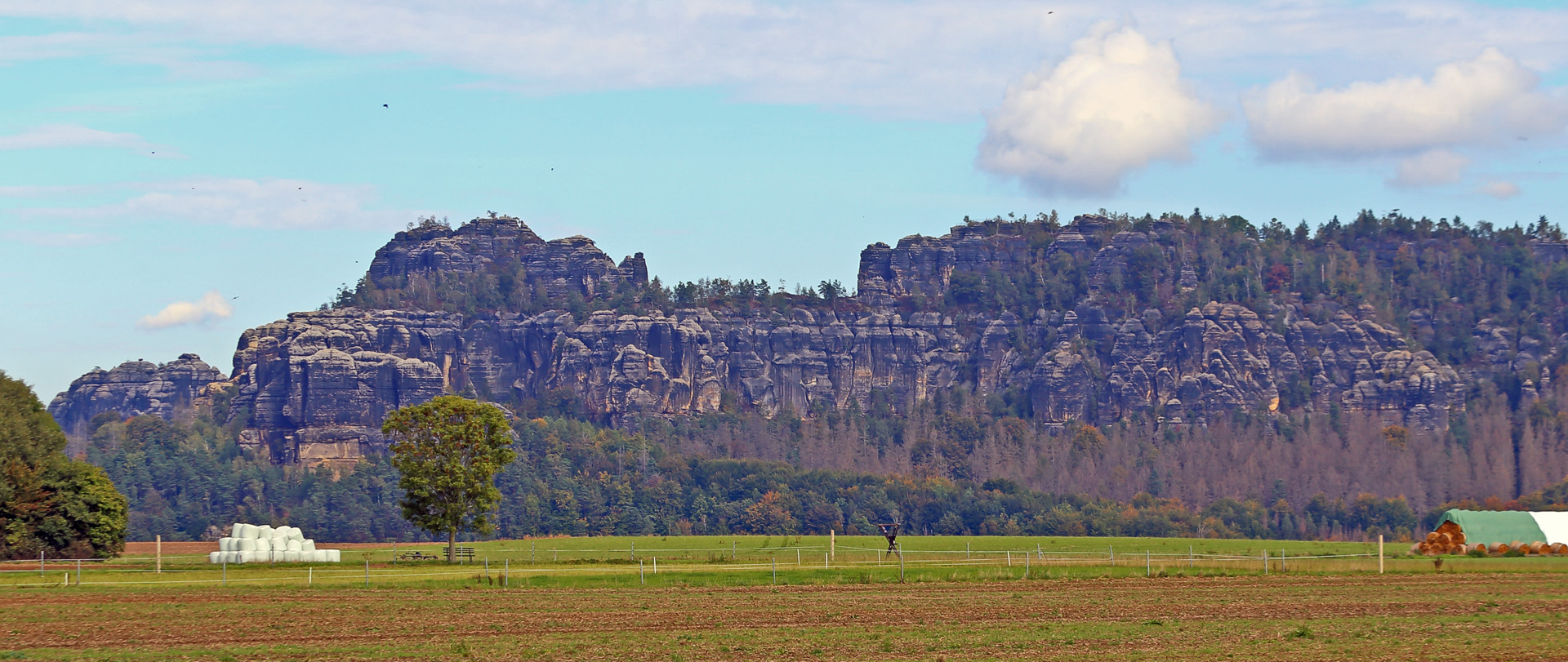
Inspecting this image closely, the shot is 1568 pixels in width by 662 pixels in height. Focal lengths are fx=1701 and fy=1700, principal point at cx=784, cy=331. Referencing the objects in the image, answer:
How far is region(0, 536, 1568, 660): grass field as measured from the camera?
4450 centimetres

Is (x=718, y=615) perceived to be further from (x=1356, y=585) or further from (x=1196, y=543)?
(x=1196, y=543)

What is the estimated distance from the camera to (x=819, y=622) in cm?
5172

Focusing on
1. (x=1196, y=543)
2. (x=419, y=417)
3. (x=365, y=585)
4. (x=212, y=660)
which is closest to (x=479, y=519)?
(x=419, y=417)

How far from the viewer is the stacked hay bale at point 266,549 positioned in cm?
9181

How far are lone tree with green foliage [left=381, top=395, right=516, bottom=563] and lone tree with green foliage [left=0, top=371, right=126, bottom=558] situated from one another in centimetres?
1663

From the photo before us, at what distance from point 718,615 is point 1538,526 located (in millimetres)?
75434

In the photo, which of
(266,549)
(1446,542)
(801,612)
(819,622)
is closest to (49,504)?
(266,549)

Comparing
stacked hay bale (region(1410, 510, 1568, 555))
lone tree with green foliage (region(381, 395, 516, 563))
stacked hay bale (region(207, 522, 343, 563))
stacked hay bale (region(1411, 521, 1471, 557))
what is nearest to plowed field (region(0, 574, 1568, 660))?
stacked hay bale (region(207, 522, 343, 563))

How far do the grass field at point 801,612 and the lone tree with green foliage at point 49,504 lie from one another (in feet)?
34.0

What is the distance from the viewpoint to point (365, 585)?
69500 millimetres

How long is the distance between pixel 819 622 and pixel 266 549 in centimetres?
5176

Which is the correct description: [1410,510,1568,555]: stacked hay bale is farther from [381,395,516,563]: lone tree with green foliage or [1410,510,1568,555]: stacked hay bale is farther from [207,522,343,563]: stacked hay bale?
[207,522,343,563]: stacked hay bale

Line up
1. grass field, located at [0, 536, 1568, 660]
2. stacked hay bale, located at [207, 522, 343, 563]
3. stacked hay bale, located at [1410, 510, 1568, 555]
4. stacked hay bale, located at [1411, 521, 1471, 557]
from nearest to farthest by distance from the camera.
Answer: grass field, located at [0, 536, 1568, 660], stacked hay bale, located at [207, 522, 343, 563], stacked hay bale, located at [1410, 510, 1568, 555], stacked hay bale, located at [1411, 521, 1471, 557]

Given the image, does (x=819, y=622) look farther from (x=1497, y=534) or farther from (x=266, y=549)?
(x=1497, y=534)
